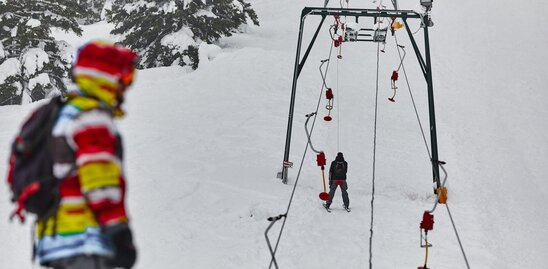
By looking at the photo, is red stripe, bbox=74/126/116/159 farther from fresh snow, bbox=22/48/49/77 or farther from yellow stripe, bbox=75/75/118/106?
fresh snow, bbox=22/48/49/77

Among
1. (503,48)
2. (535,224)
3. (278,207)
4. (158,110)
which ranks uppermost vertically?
(503,48)

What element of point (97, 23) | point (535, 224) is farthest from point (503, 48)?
point (97, 23)

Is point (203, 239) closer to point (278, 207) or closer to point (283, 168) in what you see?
point (278, 207)

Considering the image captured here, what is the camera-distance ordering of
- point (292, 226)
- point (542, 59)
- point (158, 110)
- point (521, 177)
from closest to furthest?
point (292, 226)
point (521, 177)
point (158, 110)
point (542, 59)

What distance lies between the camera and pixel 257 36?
101 ft

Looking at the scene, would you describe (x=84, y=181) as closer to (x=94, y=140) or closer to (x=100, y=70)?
(x=94, y=140)

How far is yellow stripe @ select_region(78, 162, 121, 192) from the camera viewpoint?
254cm

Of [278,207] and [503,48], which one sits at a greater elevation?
[503,48]

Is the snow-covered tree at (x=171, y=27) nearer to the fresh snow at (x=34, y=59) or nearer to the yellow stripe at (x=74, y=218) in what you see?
the fresh snow at (x=34, y=59)

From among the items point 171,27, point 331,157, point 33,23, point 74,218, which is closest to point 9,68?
point 33,23

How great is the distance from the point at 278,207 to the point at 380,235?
2321 millimetres

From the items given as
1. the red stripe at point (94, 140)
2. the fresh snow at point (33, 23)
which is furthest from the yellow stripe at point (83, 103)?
the fresh snow at point (33, 23)

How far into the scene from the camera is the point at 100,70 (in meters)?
2.77

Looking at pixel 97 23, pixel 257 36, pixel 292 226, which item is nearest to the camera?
pixel 292 226
